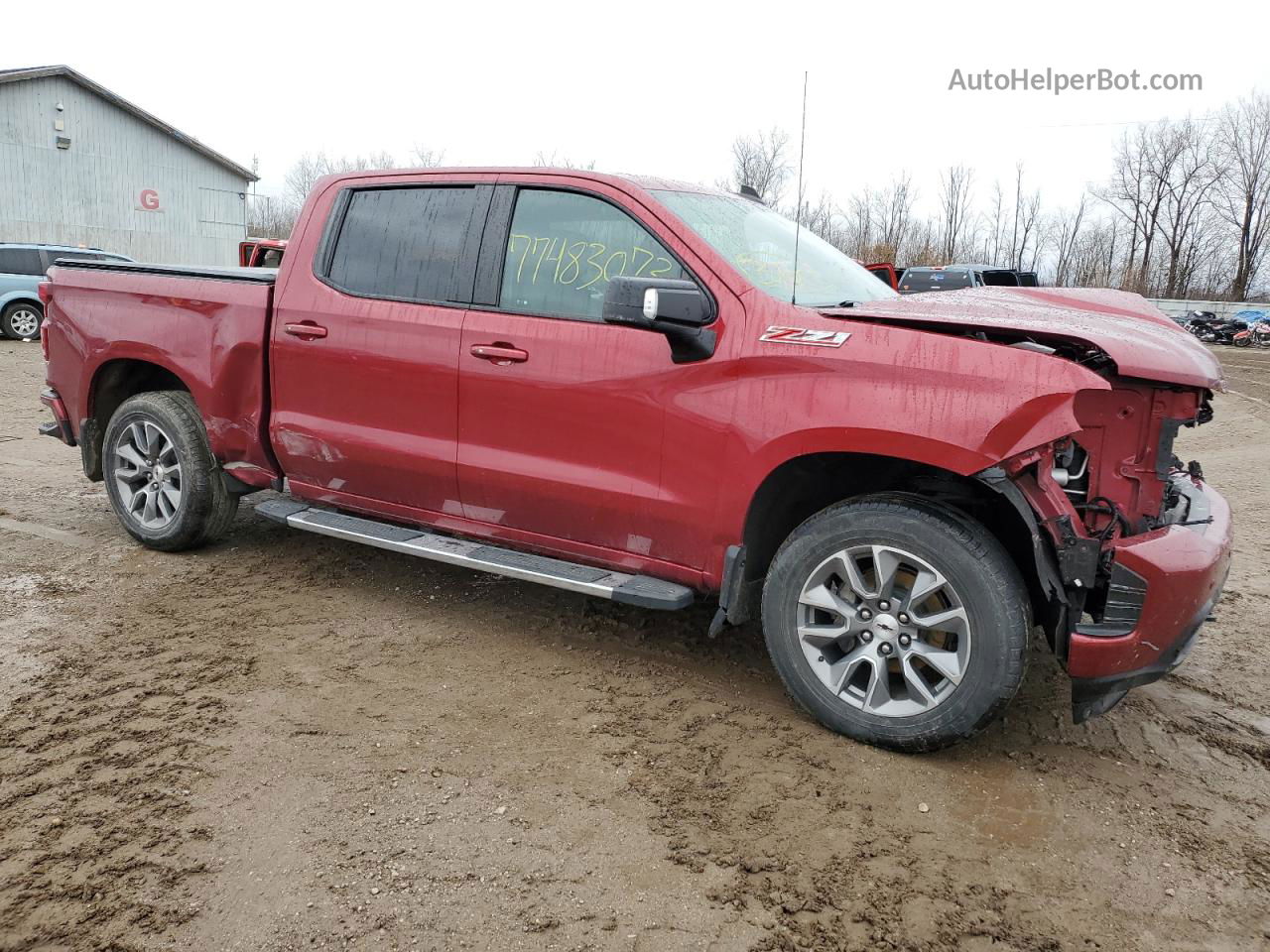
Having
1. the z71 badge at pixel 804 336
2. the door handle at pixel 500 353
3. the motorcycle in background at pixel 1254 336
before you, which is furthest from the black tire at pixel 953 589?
the motorcycle in background at pixel 1254 336

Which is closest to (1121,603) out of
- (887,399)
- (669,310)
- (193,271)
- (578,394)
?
(887,399)

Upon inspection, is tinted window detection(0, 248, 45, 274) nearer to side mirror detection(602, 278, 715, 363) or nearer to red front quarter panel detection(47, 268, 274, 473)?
red front quarter panel detection(47, 268, 274, 473)

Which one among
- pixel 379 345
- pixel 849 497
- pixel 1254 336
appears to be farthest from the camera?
pixel 1254 336

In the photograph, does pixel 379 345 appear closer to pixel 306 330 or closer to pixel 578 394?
pixel 306 330

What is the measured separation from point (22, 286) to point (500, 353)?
16781 mm

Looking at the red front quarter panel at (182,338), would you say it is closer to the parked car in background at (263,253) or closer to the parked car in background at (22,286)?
the parked car in background at (263,253)

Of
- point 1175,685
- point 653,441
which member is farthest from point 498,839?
point 1175,685

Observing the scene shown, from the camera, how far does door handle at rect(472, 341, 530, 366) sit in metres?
3.89

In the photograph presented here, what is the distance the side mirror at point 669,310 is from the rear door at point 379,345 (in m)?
0.94

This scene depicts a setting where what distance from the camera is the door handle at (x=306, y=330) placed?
4445mm

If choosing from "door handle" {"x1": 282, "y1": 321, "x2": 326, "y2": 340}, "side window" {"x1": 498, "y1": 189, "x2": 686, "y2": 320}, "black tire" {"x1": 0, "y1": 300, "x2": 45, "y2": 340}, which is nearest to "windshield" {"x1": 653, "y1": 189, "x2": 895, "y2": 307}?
"side window" {"x1": 498, "y1": 189, "x2": 686, "y2": 320}

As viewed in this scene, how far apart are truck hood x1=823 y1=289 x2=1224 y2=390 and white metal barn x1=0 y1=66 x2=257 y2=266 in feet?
101

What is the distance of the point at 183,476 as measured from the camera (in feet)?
16.5

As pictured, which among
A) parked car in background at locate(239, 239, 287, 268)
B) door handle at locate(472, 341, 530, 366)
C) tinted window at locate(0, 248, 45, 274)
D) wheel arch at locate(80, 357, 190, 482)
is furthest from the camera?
tinted window at locate(0, 248, 45, 274)
